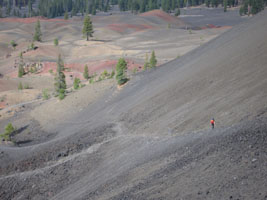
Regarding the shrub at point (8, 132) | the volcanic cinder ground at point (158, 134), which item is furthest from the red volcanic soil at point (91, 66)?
the shrub at point (8, 132)

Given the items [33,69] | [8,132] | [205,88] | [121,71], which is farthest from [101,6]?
[205,88]

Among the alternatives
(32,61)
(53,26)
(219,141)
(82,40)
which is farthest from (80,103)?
(53,26)

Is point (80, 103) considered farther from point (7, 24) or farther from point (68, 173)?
point (7, 24)

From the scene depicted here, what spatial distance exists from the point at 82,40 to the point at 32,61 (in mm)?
25944

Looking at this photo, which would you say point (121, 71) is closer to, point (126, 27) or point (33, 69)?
point (33, 69)

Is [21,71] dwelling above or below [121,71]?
below

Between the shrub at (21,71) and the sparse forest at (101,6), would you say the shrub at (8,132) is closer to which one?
the shrub at (21,71)

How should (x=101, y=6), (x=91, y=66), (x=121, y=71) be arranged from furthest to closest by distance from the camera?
(x=101, y=6), (x=91, y=66), (x=121, y=71)

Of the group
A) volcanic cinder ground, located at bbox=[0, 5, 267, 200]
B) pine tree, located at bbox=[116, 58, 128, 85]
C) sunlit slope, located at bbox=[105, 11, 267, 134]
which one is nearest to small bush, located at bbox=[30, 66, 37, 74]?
volcanic cinder ground, located at bbox=[0, 5, 267, 200]

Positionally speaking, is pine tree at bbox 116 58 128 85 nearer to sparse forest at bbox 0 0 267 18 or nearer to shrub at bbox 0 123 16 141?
shrub at bbox 0 123 16 141

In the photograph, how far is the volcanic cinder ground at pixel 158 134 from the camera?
1279 centimetres

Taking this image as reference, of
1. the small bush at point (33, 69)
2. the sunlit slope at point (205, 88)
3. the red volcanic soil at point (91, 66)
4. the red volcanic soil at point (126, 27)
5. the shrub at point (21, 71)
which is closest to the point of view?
the sunlit slope at point (205, 88)

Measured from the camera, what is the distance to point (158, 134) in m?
20.7

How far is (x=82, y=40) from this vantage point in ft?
300
